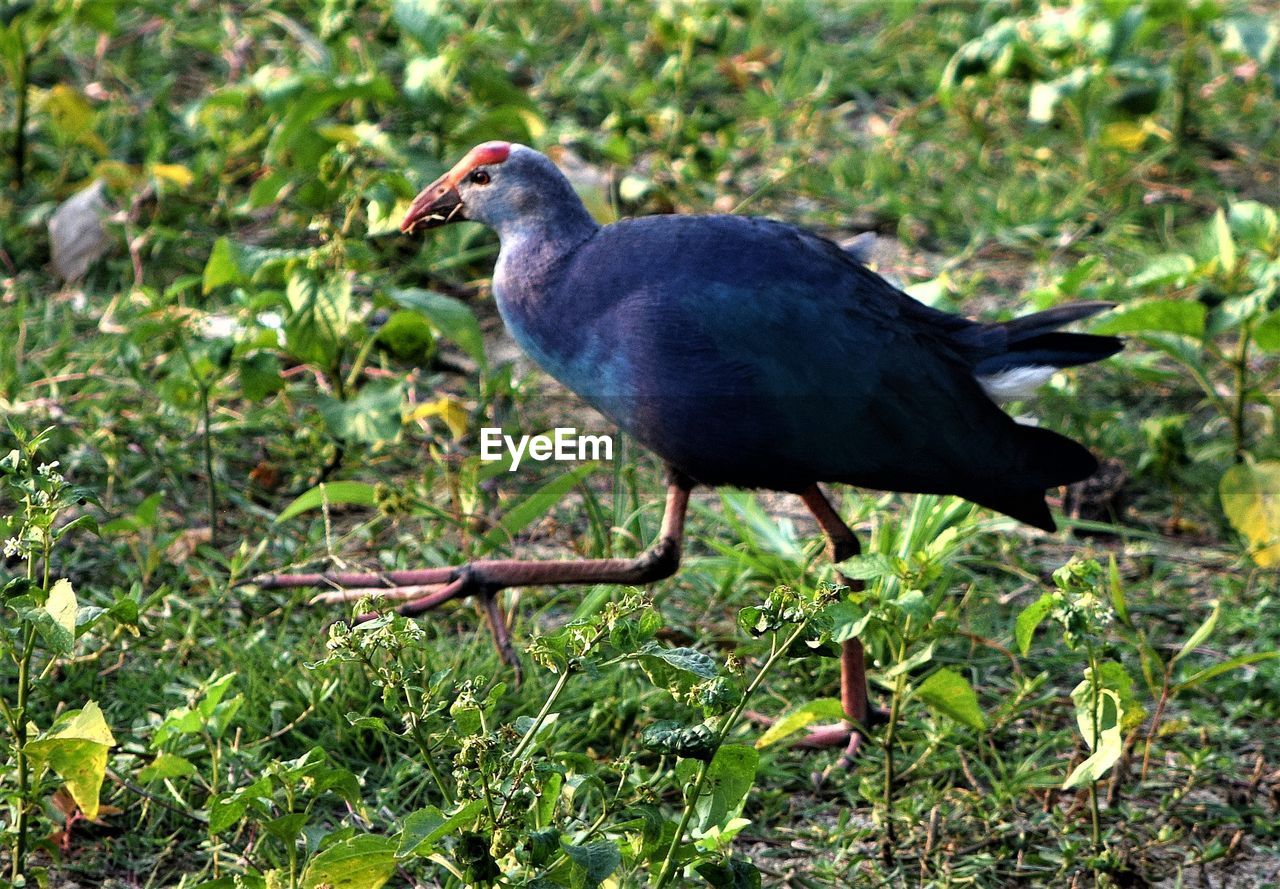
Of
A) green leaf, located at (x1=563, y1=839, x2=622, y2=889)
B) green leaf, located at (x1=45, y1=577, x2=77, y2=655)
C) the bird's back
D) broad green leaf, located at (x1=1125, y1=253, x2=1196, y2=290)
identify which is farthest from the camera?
broad green leaf, located at (x1=1125, y1=253, x2=1196, y2=290)

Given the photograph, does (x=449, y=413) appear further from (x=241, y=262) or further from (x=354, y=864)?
(x=354, y=864)

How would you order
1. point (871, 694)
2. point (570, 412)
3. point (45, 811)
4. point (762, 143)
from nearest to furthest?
point (45, 811)
point (871, 694)
point (570, 412)
point (762, 143)

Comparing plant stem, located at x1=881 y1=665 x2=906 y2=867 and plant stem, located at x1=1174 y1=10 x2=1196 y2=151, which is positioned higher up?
plant stem, located at x1=1174 y1=10 x2=1196 y2=151

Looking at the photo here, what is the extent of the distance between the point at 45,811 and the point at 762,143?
3.19m

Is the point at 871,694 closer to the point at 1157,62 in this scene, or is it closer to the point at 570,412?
the point at 570,412

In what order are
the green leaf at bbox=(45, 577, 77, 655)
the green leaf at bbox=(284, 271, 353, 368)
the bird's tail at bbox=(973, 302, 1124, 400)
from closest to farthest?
the green leaf at bbox=(45, 577, 77, 655) → the bird's tail at bbox=(973, 302, 1124, 400) → the green leaf at bbox=(284, 271, 353, 368)

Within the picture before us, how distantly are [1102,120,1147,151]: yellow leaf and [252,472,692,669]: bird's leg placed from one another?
232 cm

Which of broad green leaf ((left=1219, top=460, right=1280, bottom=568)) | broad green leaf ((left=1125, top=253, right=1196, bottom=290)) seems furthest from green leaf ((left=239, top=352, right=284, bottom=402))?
broad green leaf ((left=1219, top=460, right=1280, bottom=568))

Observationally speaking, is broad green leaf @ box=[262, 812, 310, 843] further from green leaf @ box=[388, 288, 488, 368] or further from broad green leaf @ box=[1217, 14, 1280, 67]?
broad green leaf @ box=[1217, 14, 1280, 67]

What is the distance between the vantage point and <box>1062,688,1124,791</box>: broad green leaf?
2172 mm

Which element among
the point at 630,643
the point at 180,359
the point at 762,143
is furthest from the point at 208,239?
the point at 630,643

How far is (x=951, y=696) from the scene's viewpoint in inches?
94.9

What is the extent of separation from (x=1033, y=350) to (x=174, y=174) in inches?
95.0

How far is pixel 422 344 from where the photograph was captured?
331 centimetres
